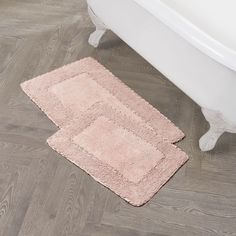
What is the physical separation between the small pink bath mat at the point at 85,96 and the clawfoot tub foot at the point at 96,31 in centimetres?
16

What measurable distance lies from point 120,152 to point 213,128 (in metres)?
0.40

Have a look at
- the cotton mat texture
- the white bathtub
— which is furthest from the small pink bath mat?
the white bathtub

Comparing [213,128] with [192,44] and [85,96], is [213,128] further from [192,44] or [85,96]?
[85,96]

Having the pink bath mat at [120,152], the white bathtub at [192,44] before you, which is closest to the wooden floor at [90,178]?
the pink bath mat at [120,152]

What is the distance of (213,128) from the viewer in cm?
154

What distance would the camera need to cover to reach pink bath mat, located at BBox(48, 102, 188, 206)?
4.87 feet

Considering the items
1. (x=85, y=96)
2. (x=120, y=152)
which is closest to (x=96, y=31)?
(x=85, y=96)

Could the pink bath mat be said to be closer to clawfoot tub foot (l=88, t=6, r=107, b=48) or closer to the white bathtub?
the white bathtub

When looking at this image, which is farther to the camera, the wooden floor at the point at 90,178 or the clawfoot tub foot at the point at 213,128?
the clawfoot tub foot at the point at 213,128

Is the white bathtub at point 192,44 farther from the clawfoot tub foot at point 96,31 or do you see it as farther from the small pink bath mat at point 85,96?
the small pink bath mat at point 85,96

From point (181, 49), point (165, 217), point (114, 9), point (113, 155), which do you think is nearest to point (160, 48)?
point (181, 49)

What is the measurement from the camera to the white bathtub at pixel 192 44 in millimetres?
1252

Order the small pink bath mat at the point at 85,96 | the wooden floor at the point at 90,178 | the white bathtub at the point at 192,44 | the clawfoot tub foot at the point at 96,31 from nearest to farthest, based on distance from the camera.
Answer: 1. the white bathtub at the point at 192,44
2. the wooden floor at the point at 90,178
3. the small pink bath mat at the point at 85,96
4. the clawfoot tub foot at the point at 96,31

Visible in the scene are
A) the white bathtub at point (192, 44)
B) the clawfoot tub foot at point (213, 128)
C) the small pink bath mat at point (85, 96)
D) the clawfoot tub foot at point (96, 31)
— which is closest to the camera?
the white bathtub at point (192, 44)
